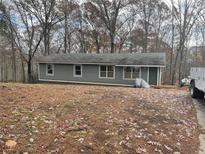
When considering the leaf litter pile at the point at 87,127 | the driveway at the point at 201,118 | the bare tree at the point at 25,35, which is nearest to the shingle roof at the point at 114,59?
the bare tree at the point at 25,35

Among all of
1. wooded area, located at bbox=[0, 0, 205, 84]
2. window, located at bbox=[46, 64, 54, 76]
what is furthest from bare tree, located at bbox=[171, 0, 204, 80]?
window, located at bbox=[46, 64, 54, 76]

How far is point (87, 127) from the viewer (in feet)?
19.7

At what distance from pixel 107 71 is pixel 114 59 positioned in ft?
4.57

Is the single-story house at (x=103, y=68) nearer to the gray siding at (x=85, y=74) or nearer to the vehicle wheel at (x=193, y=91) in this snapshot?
the gray siding at (x=85, y=74)

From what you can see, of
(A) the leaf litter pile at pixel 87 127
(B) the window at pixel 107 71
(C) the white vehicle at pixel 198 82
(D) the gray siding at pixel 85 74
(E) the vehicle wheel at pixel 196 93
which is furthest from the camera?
(B) the window at pixel 107 71

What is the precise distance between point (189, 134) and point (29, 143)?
4138 mm

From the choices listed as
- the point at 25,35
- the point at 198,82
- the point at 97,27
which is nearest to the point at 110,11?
the point at 97,27

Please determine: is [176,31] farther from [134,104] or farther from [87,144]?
[87,144]

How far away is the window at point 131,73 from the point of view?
80.7ft

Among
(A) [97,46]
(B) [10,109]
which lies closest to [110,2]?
(A) [97,46]

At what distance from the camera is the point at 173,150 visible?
5453mm

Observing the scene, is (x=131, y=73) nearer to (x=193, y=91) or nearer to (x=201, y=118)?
(x=193, y=91)

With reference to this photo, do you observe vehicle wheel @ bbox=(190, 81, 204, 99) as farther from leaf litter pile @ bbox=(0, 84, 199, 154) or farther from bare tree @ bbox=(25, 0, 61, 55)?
bare tree @ bbox=(25, 0, 61, 55)

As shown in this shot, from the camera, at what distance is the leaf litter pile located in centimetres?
502
